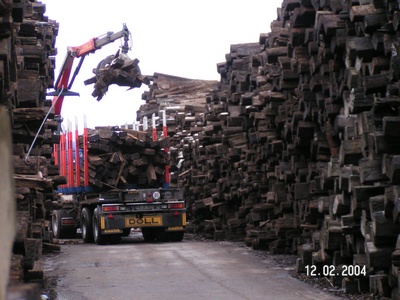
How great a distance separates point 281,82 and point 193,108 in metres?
14.2

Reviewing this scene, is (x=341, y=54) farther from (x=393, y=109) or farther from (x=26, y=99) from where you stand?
(x=26, y=99)

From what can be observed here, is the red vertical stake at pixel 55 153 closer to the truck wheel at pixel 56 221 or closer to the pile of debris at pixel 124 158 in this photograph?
the pile of debris at pixel 124 158

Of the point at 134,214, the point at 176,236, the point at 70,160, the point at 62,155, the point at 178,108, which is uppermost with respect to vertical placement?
the point at 178,108

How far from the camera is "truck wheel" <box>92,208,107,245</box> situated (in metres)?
21.2

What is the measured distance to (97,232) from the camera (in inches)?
844

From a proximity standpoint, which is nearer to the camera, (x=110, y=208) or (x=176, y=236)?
(x=110, y=208)

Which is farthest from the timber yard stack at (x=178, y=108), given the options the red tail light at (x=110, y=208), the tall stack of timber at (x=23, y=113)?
the tall stack of timber at (x=23, y=113)

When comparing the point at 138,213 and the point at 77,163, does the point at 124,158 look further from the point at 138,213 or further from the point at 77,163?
the point at 138,213

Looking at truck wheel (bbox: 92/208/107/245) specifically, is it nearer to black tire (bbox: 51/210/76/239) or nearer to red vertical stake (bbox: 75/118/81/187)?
red vertical stake (bbox: 75/118/81/187)

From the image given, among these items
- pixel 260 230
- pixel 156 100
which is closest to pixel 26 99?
pixel 260 230

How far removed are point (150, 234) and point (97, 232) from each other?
6.38ft

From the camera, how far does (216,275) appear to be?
12.3 meters

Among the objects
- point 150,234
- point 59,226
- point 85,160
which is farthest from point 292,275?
point 59,226

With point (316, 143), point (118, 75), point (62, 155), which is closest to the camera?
point (316, 143)
